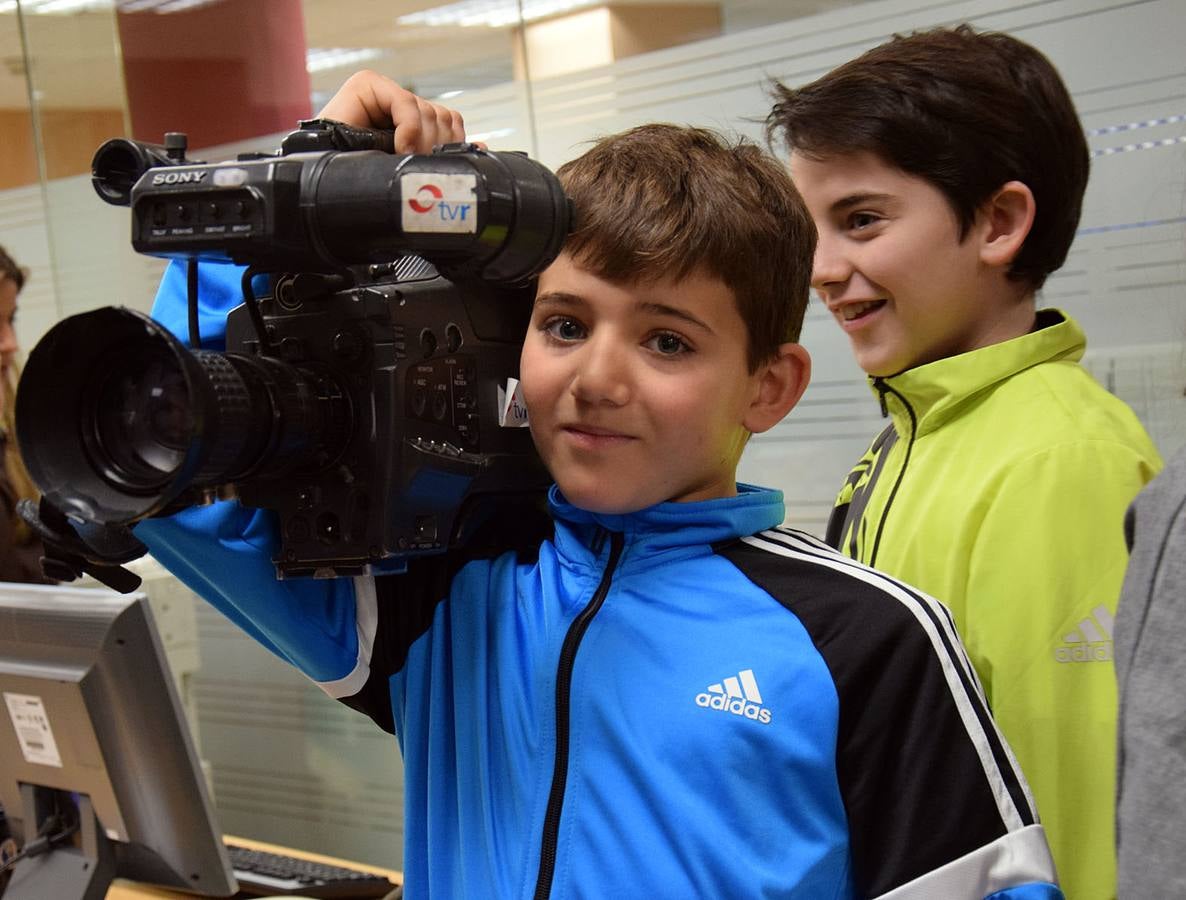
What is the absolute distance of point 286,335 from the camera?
100cm

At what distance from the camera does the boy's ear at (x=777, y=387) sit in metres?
1.12

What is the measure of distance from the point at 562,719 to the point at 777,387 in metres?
0.35

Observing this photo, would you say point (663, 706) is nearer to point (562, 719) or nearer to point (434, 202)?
point (562, 719)

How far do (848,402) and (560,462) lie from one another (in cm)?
132

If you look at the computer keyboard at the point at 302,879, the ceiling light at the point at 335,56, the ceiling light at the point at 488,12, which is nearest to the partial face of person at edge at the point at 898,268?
the computer keyboard at the point at 302,879

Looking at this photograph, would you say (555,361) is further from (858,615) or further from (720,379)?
(858,615)

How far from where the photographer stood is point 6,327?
3.08 meters

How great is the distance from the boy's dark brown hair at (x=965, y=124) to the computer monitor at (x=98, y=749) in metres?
0.99

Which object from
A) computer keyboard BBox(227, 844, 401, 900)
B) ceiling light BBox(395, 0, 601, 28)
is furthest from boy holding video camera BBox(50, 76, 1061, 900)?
ceiling light BBox(395, 0, 601, 28)

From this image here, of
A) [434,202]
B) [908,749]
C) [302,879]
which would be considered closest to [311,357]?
[434,202]

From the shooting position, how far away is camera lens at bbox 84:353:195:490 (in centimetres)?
87

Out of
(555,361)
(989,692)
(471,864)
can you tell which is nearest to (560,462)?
(555,361)

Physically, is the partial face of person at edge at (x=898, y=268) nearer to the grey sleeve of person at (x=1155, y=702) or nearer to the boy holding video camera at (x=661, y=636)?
the boy holding video camera at (x=661, y=636)

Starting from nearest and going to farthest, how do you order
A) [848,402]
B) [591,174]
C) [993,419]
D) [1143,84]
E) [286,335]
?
1. [286,335]
2. [591,174]
3. [993,419]
4. [1143,84]
5. [848,402]
